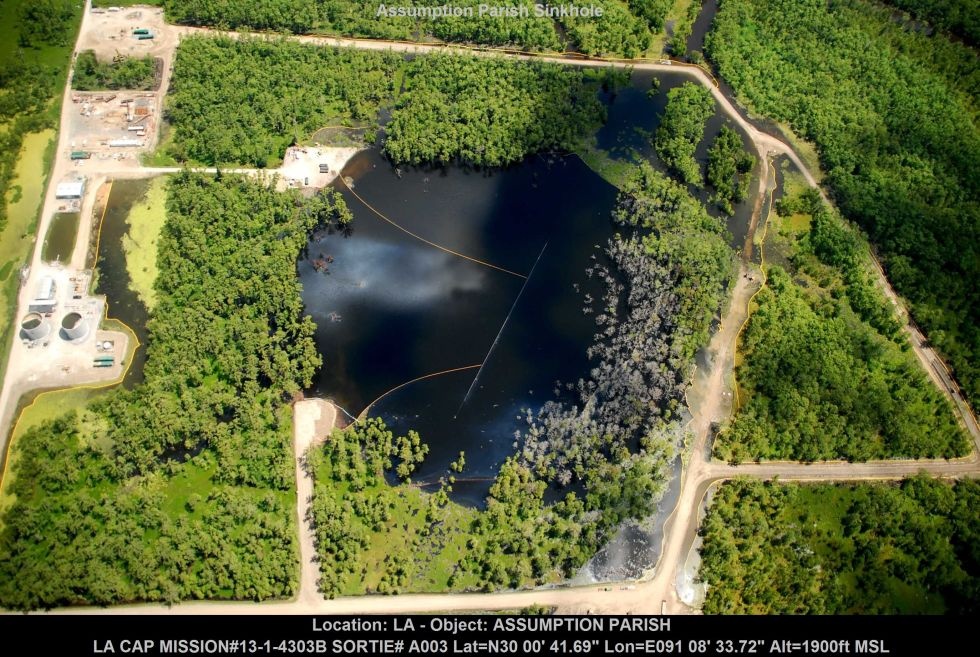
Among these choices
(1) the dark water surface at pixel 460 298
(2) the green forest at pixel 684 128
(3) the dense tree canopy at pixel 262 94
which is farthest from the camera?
(2) the green forest at pixel 684 128

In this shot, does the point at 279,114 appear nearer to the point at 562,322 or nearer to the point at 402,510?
the point at 562,322

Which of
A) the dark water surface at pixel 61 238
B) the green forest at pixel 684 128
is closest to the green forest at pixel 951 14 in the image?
the green forest at pixel 684 128

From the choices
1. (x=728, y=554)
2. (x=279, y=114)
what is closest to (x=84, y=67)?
(x=279, y=114)

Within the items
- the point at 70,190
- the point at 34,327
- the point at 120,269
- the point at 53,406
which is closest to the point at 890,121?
the point at 120,269

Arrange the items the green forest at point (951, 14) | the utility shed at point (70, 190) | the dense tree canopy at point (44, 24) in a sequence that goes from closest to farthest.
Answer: the utility shed at point (70, 190)
the dense tree canopy at point (44, 24)
the green forest at point (951, 14)
